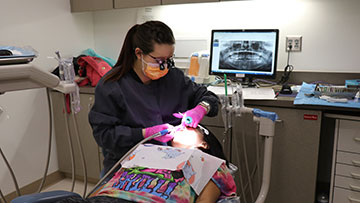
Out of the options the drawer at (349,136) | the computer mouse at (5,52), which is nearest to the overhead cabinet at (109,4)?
the drawer at (349,136)

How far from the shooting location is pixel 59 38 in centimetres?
268

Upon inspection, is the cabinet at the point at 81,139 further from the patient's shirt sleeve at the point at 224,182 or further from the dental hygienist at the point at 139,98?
the patient's shirt sleeve at the point at 224,182

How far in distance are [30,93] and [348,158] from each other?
2400mm

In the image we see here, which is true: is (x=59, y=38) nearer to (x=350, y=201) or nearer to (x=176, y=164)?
(x=176, y=164)

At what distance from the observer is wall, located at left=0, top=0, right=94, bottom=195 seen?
232cm

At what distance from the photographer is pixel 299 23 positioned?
2287 millimetres

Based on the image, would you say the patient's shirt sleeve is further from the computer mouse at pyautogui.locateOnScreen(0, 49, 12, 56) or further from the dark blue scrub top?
the computer mouse at pyautogui.locateOnScreen(0, 49, 12, 56)

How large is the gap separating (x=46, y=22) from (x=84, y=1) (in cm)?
39

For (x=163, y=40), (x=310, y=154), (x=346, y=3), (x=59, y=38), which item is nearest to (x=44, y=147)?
(x=59, y=38)

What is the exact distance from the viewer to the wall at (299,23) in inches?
85.9

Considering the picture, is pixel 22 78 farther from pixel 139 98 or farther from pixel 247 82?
pixel 247 82

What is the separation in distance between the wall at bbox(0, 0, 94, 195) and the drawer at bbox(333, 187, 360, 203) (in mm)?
2309

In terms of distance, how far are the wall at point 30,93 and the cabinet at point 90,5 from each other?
0.07m

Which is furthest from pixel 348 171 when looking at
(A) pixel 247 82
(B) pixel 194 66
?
(B) pixel 194 66
